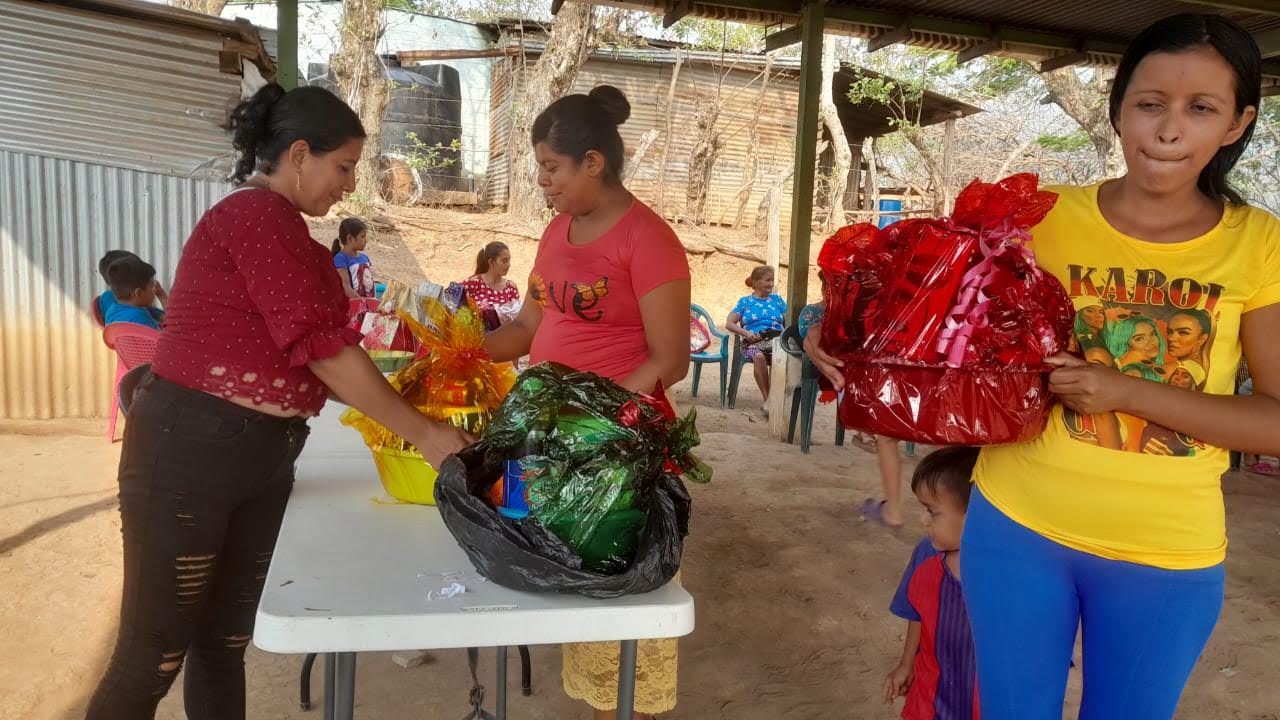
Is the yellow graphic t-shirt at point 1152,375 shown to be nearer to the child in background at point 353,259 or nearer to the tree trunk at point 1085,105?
the child in background at point 353,259

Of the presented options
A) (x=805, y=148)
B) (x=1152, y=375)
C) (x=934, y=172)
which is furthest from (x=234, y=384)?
(x=934, y=172)

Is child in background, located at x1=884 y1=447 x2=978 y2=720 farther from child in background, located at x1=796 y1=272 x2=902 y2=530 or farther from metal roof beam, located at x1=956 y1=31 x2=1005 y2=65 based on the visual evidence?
metal roof beam, located at x1=956 y1=31 x2=1005 y2=65

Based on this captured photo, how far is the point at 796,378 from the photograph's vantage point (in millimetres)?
6984

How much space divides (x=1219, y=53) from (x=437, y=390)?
1577mm

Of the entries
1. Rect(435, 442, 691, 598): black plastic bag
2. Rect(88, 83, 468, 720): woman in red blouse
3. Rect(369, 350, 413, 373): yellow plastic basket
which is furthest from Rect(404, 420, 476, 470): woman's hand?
Rect(369, 350, 413, 373): yellow plastic basket

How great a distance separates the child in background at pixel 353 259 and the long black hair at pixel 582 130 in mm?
4746

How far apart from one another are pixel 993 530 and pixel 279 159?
5.30 ft

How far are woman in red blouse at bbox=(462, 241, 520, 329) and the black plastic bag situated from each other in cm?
624

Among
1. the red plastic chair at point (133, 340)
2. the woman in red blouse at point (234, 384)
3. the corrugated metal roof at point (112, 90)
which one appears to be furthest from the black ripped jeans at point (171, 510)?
the corrugated metal roof at point (112, 90)

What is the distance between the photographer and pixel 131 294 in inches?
226

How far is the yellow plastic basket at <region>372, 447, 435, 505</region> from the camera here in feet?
6.09

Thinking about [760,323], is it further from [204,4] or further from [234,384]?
[204,4]

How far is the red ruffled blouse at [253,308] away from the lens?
174cm

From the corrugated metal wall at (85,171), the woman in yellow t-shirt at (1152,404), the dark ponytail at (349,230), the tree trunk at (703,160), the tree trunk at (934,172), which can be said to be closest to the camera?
the woman in yellow t-shirt at (1152,404)
